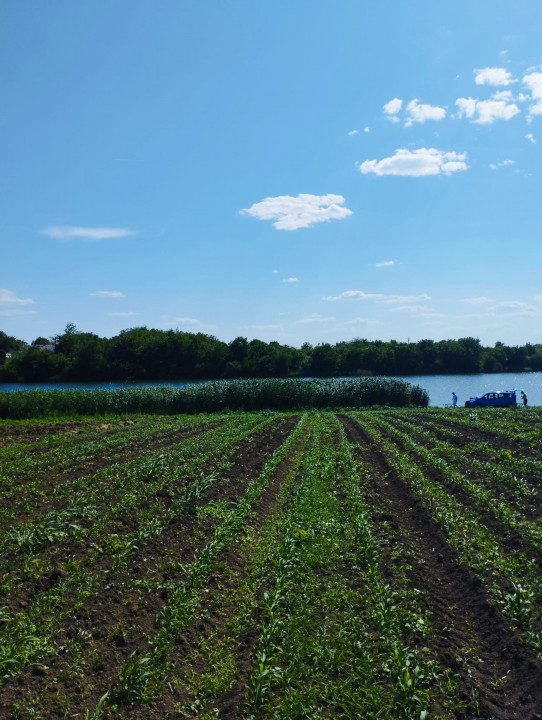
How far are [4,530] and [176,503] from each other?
10.8 ft

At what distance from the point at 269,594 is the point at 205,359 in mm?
71603

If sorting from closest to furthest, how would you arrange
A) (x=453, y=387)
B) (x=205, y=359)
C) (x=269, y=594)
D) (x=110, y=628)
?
(x=110, y=628)
(x=269, y=594)
(x=453, y=387)
(x=205, y=359)

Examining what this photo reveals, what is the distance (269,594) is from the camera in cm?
677

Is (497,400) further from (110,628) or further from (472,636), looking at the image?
(110,628)

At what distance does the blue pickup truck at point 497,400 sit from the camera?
41375 millimetres

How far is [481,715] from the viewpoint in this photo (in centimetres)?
457

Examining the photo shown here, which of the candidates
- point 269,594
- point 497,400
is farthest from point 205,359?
point 269,594

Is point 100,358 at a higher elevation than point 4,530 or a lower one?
higher

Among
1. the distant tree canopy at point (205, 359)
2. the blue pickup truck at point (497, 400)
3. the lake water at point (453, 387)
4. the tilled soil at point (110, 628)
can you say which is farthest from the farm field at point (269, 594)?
the distant tree canopy at point (205, 359)

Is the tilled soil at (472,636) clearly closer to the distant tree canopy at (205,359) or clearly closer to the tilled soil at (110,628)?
the tilled soil at (110,628)

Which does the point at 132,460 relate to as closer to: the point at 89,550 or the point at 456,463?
the point at 89,550

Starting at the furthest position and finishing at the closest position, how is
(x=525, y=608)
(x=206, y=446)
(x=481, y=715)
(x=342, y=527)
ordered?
1. (x=206, y=446)
2. (x=342, y=527)
3. (x=525, y=608)
4. (x=481, y=715)

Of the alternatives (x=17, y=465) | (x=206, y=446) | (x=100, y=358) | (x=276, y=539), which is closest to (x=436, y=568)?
(x=276, y=539)

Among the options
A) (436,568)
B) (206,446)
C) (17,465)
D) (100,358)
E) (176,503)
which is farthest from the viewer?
(100,358)
